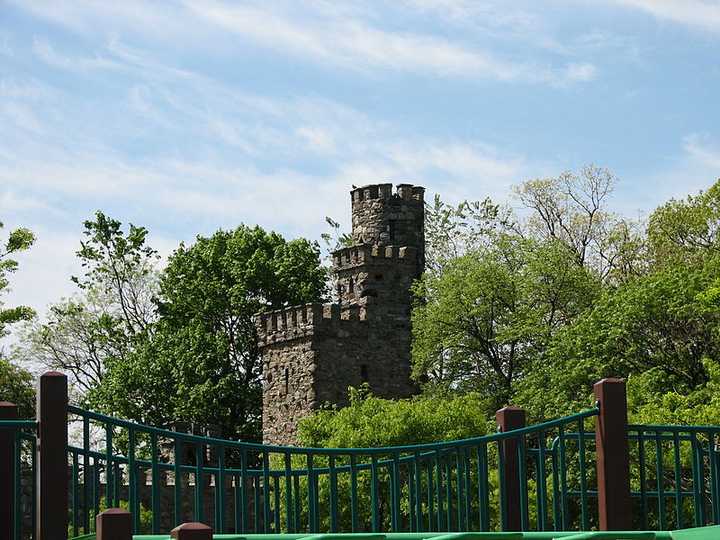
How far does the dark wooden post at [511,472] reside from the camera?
11391 mm

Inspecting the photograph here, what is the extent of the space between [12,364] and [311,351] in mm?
11476

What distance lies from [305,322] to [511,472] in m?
33.2

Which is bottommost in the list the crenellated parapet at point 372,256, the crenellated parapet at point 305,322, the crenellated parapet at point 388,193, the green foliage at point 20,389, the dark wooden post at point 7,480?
the dark wooden post at point 7,480

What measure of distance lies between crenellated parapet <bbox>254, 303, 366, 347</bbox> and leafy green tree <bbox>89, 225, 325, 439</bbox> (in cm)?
221

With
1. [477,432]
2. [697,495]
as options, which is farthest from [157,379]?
[697,495]

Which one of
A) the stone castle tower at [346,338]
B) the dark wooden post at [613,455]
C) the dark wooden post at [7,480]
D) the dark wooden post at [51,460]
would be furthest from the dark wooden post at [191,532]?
the stone castle tower at [346,338]

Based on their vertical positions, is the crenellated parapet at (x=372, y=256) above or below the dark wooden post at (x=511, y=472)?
above

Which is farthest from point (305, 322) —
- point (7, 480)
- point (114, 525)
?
point (114, 525)

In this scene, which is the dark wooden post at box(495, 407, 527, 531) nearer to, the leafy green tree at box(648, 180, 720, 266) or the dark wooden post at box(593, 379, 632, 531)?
the dark wooden post at box(593, 379, 632, 531)

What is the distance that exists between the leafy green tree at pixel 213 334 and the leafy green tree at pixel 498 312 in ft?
23.1

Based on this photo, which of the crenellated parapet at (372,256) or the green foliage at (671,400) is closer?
the green foliage at (671,400)

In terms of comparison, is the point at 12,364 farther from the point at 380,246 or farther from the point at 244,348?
the point at 380,246

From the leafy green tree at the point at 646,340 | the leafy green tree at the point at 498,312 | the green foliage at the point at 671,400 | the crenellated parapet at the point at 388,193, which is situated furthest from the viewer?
the crenellated parapet at the point at 388,193

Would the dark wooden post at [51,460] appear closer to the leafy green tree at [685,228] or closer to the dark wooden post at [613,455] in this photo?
the dark wooden post at [613,455]
